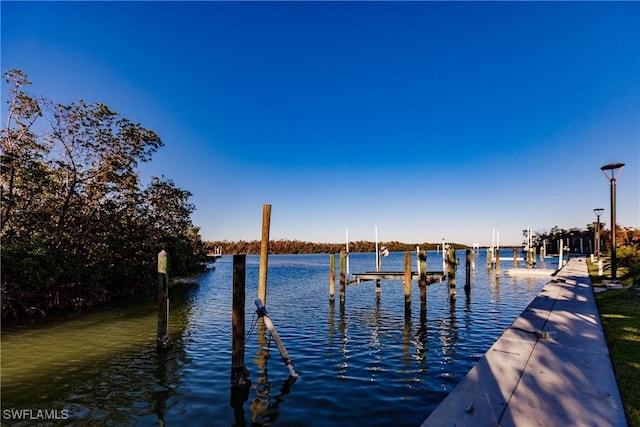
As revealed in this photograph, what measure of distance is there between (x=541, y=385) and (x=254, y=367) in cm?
705

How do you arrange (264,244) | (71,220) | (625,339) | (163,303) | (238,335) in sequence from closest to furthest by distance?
(238,335) → (625,339) → (163,303) → (264,244) → (71,220)

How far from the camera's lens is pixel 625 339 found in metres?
9.01

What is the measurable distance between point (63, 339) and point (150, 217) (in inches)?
700

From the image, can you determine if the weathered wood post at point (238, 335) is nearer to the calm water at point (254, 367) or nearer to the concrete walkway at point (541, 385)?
the calm water at point (254, 367)

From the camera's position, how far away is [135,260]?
2541 centimetres

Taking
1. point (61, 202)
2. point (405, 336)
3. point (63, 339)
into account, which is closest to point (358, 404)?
point (405, 336)

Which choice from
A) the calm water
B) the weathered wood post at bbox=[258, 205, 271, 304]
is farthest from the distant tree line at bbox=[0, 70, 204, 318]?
the weathered wood post at bbox=[258, 205, 271, 304]

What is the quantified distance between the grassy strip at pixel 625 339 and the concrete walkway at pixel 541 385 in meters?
0.14

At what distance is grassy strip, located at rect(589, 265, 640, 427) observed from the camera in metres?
5.69

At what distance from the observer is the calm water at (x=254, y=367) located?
24.3 ft

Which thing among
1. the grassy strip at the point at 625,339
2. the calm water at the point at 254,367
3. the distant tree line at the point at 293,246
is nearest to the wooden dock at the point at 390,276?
the calm water at the point at 254,367

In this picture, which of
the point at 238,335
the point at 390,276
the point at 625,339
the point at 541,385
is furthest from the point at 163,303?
the point at 390,276

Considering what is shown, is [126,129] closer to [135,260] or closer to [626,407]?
[135,260]

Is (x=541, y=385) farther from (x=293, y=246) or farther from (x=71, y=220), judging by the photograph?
(x=293, y=246)
